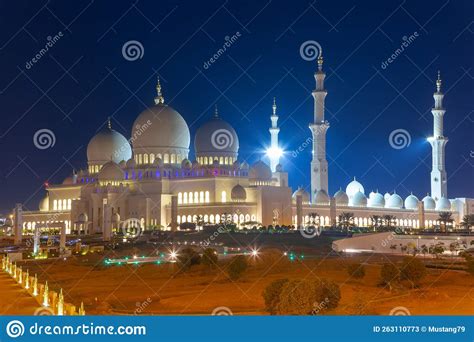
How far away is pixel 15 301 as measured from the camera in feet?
49.0

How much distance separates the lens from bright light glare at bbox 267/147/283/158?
63.0 metres

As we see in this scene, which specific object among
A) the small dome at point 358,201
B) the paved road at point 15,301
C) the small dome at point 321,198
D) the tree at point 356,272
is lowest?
the paved road at point 15,301

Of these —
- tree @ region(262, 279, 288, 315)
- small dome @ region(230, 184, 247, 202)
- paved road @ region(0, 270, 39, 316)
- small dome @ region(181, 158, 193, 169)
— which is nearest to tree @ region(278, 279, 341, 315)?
tree @ region(262, 279, 288, 315)

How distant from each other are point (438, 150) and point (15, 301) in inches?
2224

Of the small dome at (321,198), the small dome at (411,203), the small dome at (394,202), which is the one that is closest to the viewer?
the small dome at (321,198)

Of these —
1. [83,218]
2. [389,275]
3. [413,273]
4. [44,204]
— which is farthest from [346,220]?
[413,273]

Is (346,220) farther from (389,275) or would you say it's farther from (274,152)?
(389,275)

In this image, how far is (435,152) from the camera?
67438 millimetres

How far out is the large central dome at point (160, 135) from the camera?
55.4 m

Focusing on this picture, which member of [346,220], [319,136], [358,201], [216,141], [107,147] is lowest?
[346,220]

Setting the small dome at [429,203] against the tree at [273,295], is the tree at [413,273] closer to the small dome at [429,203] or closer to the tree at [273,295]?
the tree at [273,295]

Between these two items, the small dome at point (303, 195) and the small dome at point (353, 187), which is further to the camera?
the small dome at point (353, 187)

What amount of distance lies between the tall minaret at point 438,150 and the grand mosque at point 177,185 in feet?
25.8

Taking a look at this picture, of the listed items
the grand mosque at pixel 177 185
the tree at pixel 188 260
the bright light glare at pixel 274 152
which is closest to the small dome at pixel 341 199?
the grand mosque at pixel 177 185
